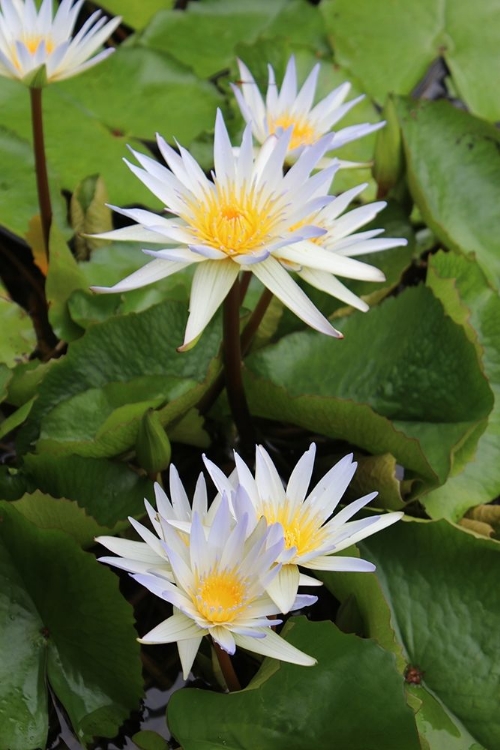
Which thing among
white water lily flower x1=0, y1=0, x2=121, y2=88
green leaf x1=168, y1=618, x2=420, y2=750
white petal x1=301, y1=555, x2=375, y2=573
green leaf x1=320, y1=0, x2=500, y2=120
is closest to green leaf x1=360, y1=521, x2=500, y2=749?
green leaf x1=168, y1=618, x2=420, y2=750

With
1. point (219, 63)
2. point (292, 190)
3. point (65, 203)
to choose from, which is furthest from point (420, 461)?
point (219, 63)

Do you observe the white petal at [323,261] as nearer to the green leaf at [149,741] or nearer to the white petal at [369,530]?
the white petal at [369,530]

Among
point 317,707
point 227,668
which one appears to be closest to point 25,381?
point 227,668

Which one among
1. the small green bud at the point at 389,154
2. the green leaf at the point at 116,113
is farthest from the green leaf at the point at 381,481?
the green leaf at the point at 116,113

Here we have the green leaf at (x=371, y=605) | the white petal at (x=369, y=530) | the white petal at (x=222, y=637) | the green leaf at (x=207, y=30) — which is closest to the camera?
the white petal at (x=222, y=637)

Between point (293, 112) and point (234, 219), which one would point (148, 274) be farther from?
point (293, 112)

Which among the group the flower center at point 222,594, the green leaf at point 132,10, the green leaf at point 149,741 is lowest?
the green leaf at point 149,741
